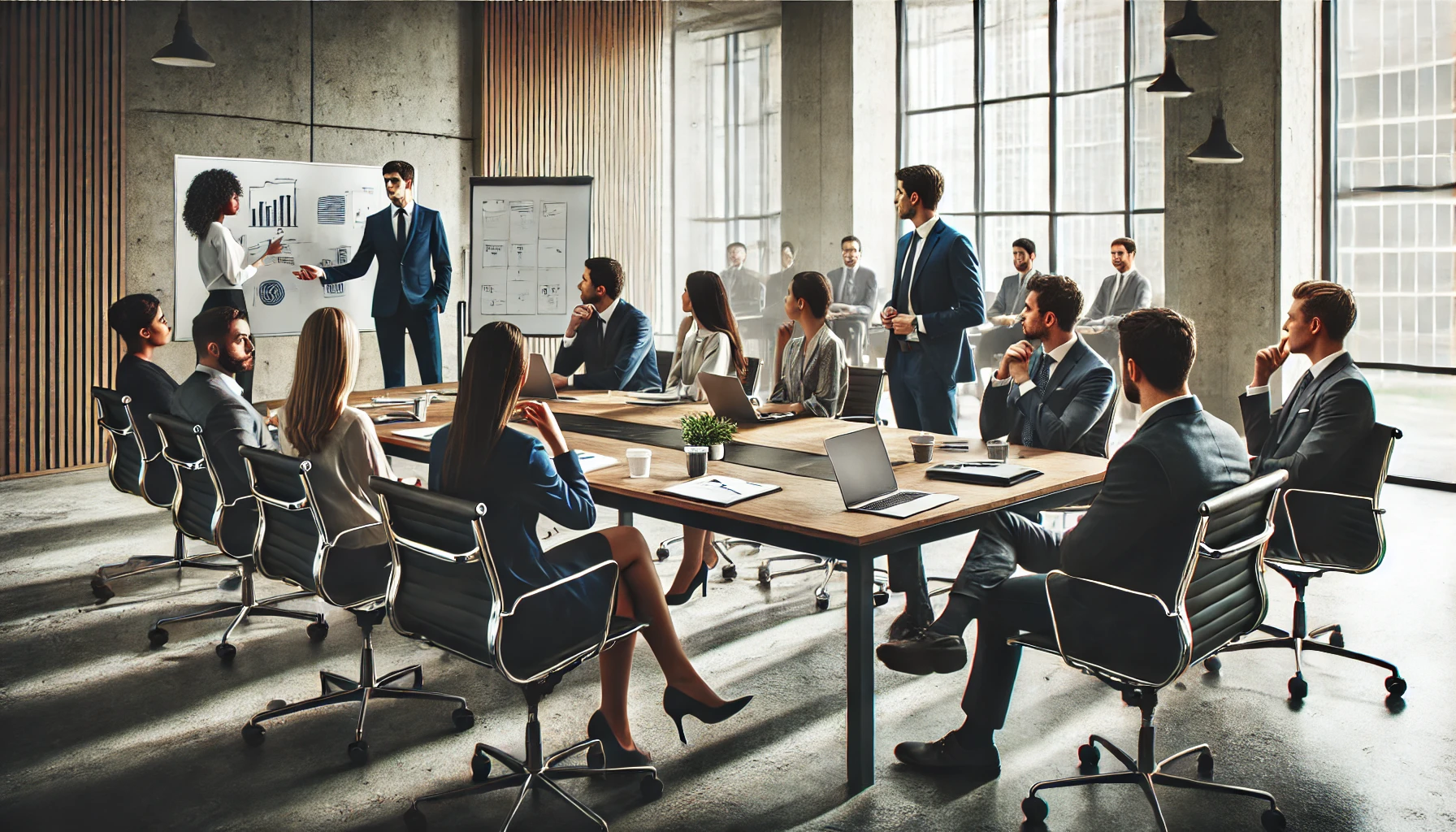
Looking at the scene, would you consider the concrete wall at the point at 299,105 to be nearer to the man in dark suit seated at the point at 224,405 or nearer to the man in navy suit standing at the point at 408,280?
the man in navy suit standing at the point at 408,280

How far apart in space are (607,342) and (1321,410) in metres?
3.59

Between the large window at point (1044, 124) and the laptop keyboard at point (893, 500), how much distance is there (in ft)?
23.6

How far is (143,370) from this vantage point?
15.9ft

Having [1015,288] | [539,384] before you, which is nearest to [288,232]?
[539,384]

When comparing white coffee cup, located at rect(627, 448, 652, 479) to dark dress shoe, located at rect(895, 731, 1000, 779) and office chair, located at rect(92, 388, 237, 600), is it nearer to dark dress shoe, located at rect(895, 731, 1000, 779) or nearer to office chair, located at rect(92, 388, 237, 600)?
dark dress shoe, located at rect(895, 731, 1000, 779)

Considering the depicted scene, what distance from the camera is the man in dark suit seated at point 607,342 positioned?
20.6 feet

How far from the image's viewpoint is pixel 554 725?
3.67 metres

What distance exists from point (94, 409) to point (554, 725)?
Answer: 5.92 metres

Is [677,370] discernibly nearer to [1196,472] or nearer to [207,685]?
[207,685]

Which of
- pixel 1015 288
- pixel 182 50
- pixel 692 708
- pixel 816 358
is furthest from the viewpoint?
pixel 1015 288

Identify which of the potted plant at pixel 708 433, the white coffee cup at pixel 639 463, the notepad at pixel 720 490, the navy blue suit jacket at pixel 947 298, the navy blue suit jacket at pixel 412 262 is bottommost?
the notepad at pixel 720 490

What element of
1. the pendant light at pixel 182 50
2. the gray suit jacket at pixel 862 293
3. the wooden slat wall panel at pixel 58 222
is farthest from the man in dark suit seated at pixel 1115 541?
the gray suit jacket at pixel 862 293

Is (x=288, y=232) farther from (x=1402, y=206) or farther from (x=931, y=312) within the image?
(x=1402, y=206)

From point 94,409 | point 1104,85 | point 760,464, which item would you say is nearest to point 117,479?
point 760,464
